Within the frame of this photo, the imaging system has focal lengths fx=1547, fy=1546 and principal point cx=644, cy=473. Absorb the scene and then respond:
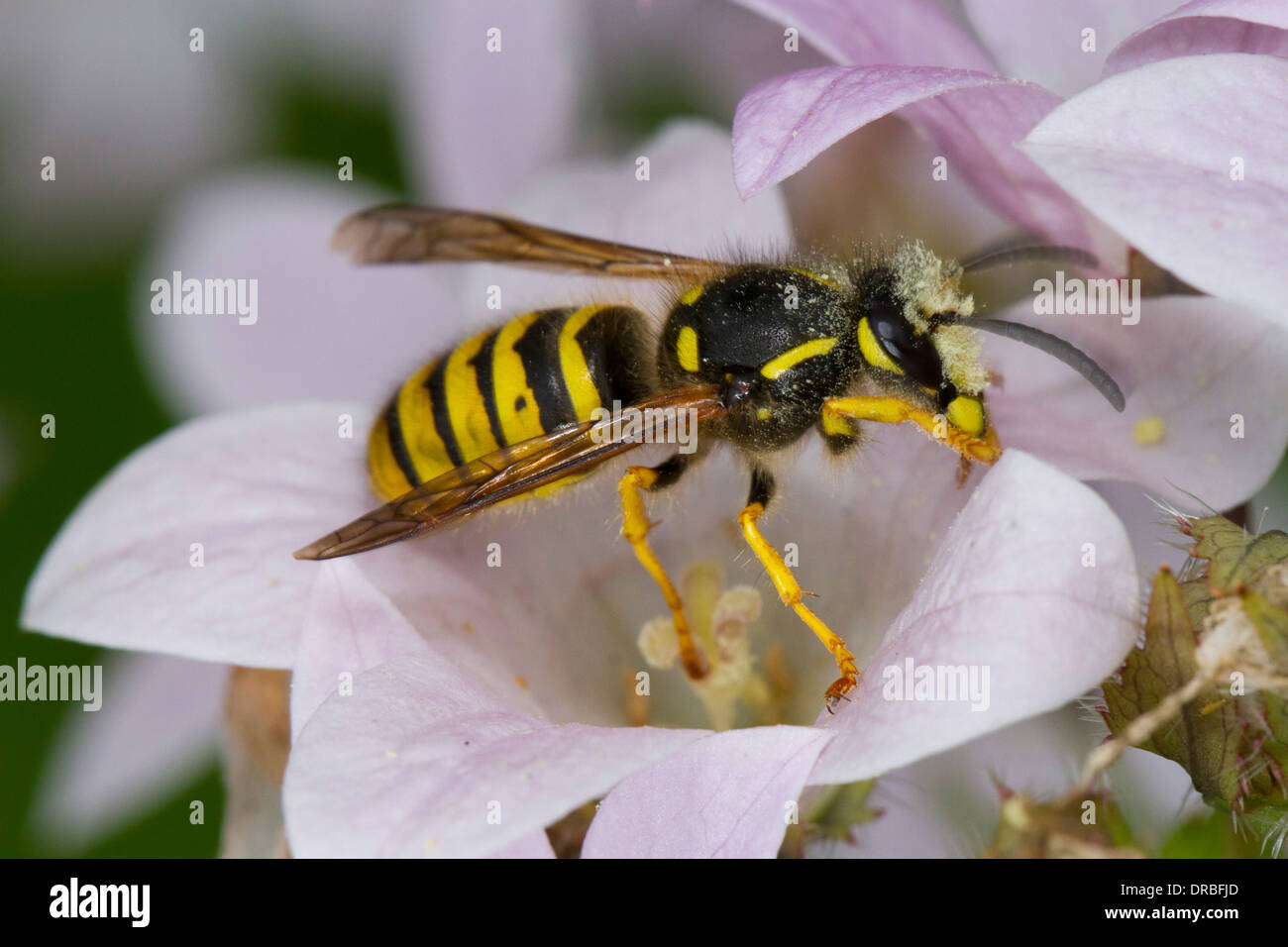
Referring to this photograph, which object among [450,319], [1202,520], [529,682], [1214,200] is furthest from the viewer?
[450,319]

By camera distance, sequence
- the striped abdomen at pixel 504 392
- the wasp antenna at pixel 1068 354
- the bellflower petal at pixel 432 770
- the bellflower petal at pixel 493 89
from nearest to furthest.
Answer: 1. the bellflower petal at pixel 432 770
2. the wasp antenna at pixel 1068 354
3. the striped abdomen at pixel 504 392
4. the bellflower petal at pixel 493 89

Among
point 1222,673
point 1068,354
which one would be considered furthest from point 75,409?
point 1222,673

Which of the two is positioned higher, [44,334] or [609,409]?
[44,334]

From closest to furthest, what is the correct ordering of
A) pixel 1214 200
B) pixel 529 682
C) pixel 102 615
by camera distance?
pixel 1214 200, pixel 102 615, pixel 529 682

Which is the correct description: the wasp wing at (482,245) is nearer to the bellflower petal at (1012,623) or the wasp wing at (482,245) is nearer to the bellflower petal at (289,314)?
the bellflower petal at (289,314)

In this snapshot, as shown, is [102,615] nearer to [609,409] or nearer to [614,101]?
[609,409]

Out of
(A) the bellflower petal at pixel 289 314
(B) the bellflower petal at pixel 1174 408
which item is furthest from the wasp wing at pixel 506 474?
(A) the bellflower petal at pixel 289 314
